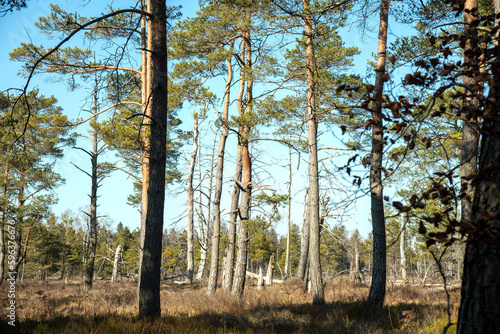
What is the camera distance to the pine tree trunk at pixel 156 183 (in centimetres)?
522

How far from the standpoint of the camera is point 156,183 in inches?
212

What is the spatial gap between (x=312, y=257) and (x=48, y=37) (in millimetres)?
10715

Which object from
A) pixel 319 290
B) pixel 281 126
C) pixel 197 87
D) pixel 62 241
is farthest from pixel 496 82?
pixel 62 241

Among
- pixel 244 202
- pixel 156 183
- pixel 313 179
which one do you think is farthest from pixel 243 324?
pixel 244 202

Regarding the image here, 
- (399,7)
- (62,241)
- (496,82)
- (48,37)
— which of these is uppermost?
(48,37)

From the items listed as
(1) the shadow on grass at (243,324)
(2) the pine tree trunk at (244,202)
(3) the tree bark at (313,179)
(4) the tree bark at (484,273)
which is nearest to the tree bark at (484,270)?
(4) the tree bark at (484,273)

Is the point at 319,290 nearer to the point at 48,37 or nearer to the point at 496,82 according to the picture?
the point at 496,82

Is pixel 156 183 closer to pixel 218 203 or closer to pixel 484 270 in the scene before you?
pixel 484 270

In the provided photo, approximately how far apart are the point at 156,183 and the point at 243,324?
276 centimetres

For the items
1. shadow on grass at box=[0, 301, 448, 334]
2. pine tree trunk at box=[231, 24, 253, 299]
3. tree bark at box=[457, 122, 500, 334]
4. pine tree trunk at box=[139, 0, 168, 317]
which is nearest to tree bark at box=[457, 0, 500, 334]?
tree bark at box=[457, 122, 500, 334]

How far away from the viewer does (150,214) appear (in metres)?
5.38

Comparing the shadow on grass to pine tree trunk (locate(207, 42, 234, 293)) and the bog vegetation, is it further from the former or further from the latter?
pine tree trunk (locate(207, 42, 234, 293))

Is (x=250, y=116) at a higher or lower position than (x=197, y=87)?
lower

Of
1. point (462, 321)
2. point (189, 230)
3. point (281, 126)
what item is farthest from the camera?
point (189, 230)
